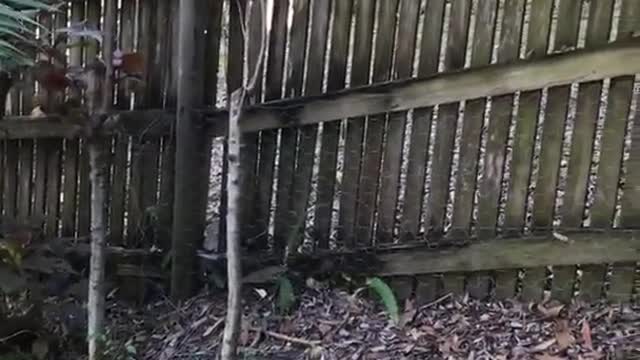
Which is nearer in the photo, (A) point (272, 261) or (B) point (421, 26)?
(B) point (421, 26)

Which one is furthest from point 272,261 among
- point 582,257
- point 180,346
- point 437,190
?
point 582,257

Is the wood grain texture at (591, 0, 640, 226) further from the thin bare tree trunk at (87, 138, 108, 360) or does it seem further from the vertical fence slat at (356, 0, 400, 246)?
the thin bare tree trunk at (87, 138, 108, 360)

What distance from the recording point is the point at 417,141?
3.48m

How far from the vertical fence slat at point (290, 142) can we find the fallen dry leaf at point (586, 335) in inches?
50.5

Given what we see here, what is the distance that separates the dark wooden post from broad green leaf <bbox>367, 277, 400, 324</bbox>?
84cm

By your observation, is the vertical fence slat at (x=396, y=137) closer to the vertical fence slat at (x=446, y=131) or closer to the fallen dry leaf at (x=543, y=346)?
the vertical fence slat at (x=446, y=131)

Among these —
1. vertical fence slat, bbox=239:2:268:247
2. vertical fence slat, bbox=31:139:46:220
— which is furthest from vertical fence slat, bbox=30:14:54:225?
vertical fence slat, bbox=239:2:268:247

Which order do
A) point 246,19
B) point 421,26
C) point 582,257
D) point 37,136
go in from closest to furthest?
point 582,257 → point 421,26 → point 246,19 → point 37,136

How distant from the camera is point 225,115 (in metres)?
3.75

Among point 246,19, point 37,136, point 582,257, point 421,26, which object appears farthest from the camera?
point 37,136

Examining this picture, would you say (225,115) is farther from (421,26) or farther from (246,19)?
(421,26)

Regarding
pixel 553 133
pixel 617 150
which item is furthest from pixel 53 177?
pixel 617 150

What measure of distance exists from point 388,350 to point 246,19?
1501 mm

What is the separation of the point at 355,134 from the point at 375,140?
88mm
